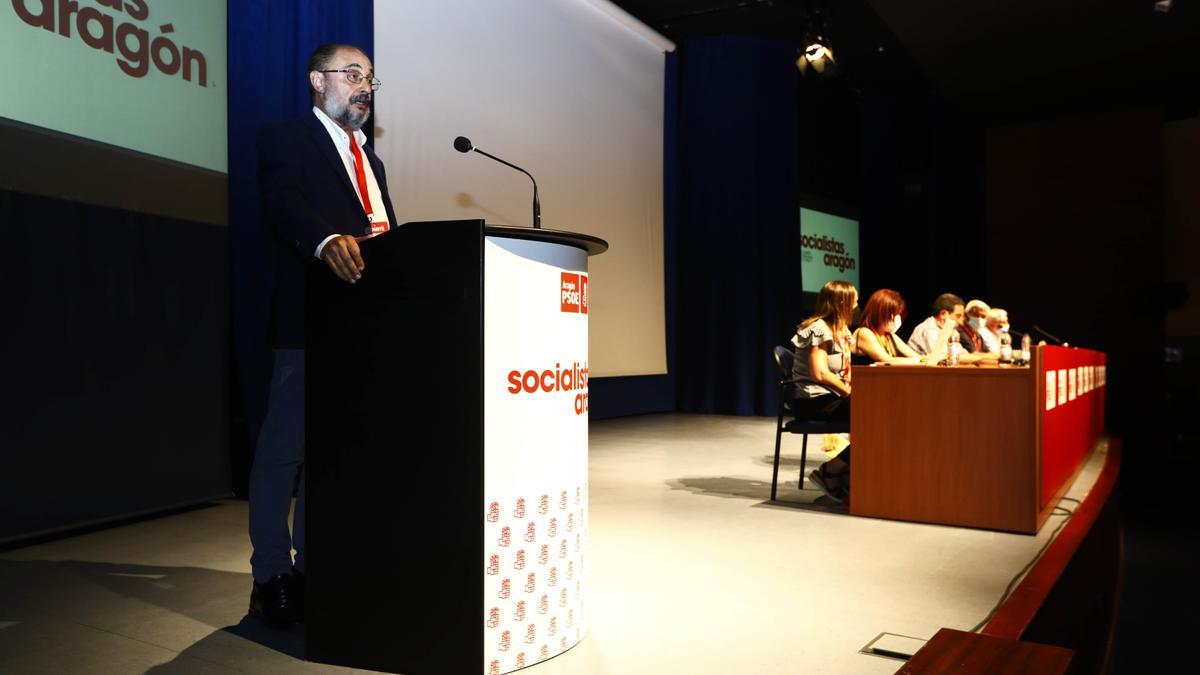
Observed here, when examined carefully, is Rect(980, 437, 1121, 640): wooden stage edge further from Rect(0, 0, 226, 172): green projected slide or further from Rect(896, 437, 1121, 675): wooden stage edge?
Rect(0, 0, 226, 172): green projected slide

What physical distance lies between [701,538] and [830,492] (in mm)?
964

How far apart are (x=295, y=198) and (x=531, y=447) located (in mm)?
771

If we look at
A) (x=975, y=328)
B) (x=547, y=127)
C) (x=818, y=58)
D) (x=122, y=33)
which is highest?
(x=818, y=58)

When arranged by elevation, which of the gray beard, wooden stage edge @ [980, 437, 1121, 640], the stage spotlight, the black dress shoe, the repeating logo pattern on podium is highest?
the stage spotlight

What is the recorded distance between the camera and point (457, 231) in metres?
1.64

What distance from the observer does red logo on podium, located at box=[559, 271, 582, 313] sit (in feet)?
5.90

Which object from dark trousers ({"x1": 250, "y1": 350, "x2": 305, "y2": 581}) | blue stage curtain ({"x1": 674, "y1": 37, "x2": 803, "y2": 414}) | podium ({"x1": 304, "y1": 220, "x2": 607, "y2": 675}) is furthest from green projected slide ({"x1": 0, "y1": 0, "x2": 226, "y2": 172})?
blue stage curtain ({"x1": 674, "y1": 37, "x2": 803, "y2": 414})

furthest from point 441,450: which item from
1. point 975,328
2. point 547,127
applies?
point 547,127

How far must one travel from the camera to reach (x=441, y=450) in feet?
5.47

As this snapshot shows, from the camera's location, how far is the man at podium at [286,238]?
1.95 metres

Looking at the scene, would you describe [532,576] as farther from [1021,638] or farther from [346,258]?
[1021,638]

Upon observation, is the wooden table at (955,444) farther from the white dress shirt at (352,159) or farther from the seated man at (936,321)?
the white dress shirt at (352,159)

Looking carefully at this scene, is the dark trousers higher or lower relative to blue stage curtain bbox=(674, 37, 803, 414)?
lower

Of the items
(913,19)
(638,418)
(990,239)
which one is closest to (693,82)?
(913,19)
